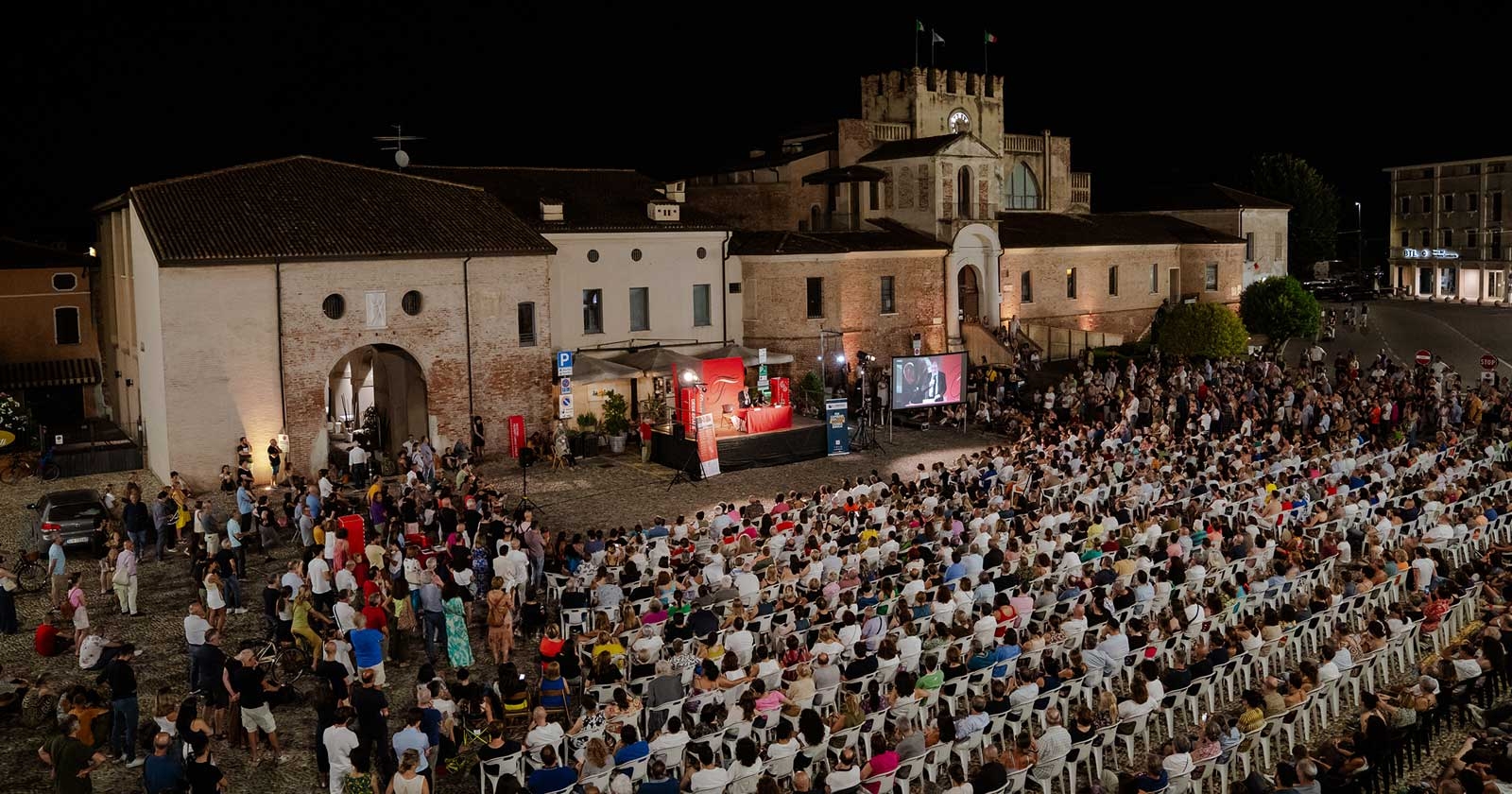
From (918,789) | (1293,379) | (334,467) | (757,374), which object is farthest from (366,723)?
(1293,379)

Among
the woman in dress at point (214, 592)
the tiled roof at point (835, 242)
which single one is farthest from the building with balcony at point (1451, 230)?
the woman in dress at point (214, 592)

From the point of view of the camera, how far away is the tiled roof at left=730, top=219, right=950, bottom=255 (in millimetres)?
35500

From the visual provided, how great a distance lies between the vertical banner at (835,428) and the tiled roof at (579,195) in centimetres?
779

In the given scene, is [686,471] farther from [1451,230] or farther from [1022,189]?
[1451,230]

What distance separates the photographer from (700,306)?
114ft

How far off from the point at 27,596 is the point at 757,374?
2025cm

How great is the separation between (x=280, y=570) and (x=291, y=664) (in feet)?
17.9

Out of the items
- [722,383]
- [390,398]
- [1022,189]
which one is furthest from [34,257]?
[1022,189]

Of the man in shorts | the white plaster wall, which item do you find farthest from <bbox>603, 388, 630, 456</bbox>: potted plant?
the man in shorts

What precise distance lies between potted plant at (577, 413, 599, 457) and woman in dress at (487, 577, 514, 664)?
570 inches

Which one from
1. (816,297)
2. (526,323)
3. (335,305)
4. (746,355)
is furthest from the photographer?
(816,297)

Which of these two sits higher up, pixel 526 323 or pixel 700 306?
pixel 700 306

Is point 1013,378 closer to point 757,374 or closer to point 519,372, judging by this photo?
point 757,374

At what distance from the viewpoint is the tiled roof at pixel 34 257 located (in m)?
34.9
